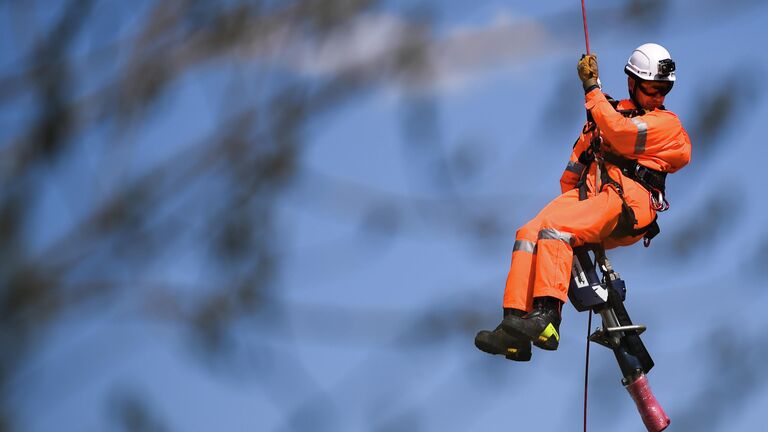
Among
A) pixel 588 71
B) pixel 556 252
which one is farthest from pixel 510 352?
pixel 588 71

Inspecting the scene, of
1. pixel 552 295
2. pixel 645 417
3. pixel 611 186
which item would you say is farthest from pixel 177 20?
pixel 645 417

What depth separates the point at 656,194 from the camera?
8.59 meters

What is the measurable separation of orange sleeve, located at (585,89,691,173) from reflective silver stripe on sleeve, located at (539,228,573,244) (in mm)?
737

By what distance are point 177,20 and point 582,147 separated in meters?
5.14

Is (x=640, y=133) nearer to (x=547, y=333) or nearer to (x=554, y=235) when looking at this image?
(x=554, y=235)

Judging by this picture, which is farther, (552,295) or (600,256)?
(600,256)

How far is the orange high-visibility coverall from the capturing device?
7.98 metres

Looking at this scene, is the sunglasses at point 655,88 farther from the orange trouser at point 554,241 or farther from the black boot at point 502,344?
the black boot at point 502,344

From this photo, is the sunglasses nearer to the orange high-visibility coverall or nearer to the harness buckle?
the orange high-visibility coverall

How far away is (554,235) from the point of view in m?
8.05

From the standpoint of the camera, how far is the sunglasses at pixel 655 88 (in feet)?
28.0

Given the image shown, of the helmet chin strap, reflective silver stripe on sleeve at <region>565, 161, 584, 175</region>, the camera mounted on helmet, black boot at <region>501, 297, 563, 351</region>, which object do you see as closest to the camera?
black boot at <region>501, 297, 563, 351</region>

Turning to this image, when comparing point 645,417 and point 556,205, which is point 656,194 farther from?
point 645,417

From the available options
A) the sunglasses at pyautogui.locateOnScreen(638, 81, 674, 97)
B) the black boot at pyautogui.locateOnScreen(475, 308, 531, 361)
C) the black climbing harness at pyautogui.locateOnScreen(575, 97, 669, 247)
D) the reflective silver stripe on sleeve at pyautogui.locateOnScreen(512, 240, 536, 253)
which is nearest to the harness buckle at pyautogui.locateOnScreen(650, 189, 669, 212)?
the black climbing harness at pyautogui.locateOnScreen(575, 97, 669, 247)
